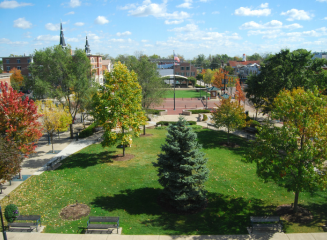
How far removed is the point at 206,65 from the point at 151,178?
154148 millimetres

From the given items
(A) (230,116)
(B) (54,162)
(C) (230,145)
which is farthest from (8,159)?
(C) (230,145)

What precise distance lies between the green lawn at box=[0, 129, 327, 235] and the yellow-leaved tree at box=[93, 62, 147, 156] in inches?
103

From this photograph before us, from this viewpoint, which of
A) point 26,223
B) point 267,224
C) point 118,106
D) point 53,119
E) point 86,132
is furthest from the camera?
point 86,132

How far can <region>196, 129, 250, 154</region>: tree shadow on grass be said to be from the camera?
26.4m

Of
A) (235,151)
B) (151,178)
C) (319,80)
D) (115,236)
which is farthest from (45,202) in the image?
(319,80)

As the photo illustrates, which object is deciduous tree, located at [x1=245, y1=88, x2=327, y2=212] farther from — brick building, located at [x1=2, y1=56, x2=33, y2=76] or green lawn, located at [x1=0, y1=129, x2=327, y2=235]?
brick building, located at [x1=2, y1=56, x2=33, y2=76]

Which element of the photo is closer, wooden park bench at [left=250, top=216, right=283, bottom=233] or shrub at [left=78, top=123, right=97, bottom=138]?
wooden park bench at [left=250, top=216, right=283, bottom=233]

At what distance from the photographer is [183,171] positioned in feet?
47.0

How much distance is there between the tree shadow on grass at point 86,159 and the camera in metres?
21.5

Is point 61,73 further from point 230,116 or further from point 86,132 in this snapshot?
point 230,116

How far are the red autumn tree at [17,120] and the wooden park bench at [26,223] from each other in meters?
5.70

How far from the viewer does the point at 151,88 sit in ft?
110

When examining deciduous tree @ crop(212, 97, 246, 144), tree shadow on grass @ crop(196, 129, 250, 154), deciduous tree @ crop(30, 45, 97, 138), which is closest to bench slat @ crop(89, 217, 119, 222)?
tree shadow on grass @ crop(196, 129, 250, 154)

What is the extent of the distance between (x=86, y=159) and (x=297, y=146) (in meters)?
17.3
